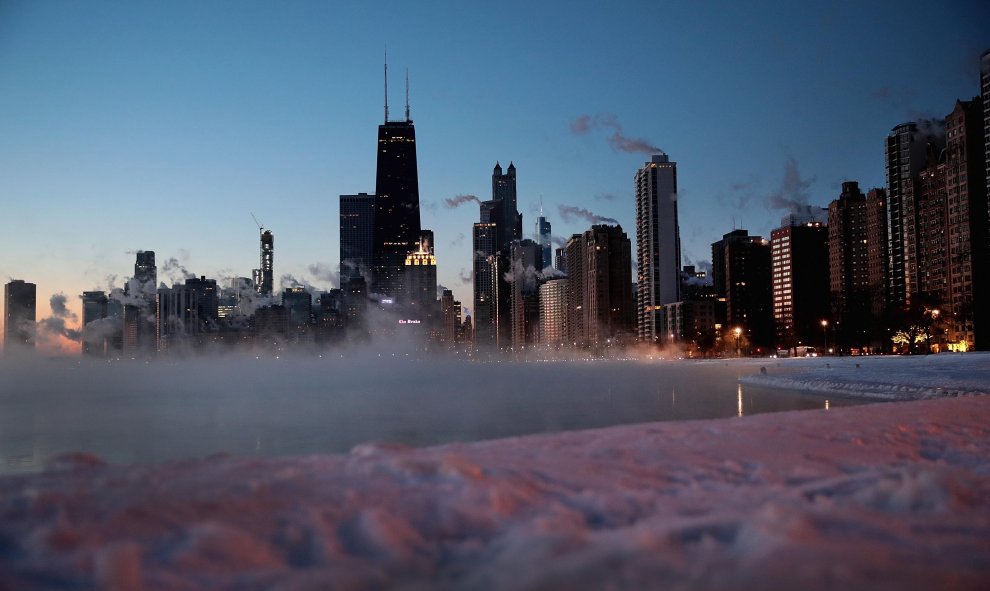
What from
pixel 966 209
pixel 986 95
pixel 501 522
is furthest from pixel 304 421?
pixel 966 209

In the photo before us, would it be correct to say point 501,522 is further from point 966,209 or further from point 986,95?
point 966,209

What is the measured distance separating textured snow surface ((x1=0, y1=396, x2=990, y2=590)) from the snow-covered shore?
0.7 inches

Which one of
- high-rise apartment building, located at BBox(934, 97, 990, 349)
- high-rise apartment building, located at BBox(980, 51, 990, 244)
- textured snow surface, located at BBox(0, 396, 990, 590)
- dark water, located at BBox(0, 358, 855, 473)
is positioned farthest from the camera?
high-rise apartment building, located at BBox(934, 97, 990, 349)

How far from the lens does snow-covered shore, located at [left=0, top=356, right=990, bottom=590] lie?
13.3ft

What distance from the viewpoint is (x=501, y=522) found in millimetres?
5223

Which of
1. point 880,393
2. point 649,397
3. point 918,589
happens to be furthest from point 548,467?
point 649,397

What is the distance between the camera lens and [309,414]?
102ft

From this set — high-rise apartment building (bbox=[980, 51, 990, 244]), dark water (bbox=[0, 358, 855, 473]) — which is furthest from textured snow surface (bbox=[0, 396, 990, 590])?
high-rise apartment building (bbox=[980, 51, 990, 244])

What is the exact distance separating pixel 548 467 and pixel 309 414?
1015 inches

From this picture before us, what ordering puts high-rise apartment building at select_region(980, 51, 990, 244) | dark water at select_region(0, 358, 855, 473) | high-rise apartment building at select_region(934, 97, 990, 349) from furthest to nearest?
high-rise apartment building at select_region(934, 97, 990, 349), high-rise apartment building at select_region(980, 51, 990, 244), dark water at select_region(0, 358, 855, 473)

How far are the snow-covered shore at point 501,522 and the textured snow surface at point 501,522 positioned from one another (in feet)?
0.06

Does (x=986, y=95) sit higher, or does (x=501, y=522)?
(x=986, y=95)

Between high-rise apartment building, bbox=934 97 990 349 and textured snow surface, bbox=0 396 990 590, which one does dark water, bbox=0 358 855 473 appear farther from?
high-rise apartment building, bbox=934 97 990 349

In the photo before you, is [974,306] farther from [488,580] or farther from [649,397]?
[488,580]
